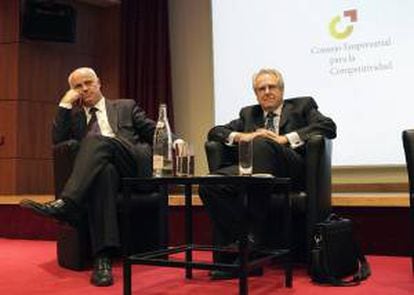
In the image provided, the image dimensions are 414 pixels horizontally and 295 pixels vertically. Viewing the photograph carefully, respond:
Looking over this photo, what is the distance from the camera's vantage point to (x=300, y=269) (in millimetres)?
3143

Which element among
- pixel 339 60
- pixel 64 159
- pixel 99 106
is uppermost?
pixel 339 60

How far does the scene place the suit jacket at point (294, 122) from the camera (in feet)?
10.2

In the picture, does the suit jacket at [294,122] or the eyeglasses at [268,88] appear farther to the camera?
the eyeglasses at [268,88]

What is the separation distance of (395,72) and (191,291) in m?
2.47

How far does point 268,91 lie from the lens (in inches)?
131

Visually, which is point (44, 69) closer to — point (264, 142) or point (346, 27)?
point (346, 27)

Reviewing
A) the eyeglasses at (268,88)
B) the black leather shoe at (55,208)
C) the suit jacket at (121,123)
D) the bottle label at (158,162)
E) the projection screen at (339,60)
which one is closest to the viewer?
the bottle label at (158,162)

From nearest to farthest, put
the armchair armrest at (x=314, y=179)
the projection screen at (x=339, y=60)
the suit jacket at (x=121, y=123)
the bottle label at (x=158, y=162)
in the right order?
the bottle label at (x=158, y=162) → the armchair armrest at (x=314, y=179) → the suit jacket at (x=121, y=123) → the projection screen at (x=339, y=60)

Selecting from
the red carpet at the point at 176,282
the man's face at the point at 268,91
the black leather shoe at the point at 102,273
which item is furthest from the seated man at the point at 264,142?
the black leather shoe at the point at 102,273

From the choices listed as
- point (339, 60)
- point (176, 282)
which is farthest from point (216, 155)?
point (339, 60)

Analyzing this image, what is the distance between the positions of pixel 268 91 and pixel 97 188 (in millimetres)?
1009

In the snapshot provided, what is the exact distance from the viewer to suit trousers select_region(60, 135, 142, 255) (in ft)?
9.45

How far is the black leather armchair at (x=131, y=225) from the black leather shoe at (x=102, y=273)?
337 mm

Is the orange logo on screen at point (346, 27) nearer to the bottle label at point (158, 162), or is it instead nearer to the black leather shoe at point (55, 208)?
the bottle label at point (158, 162)
